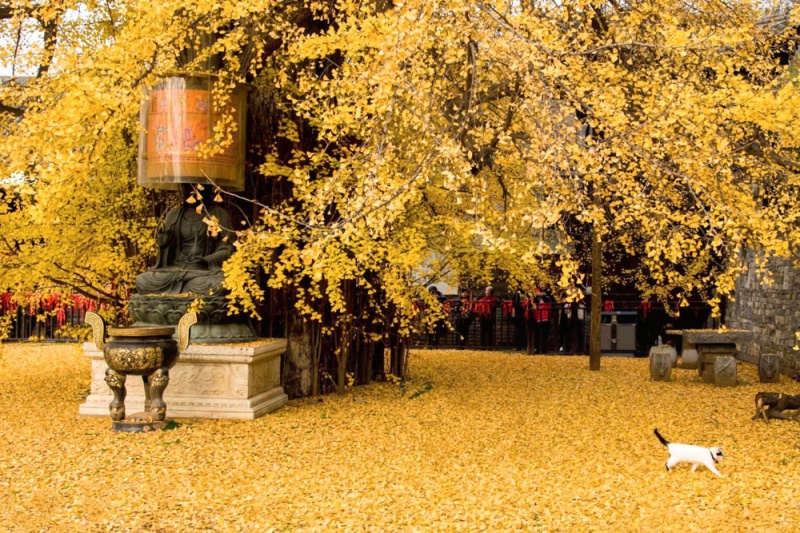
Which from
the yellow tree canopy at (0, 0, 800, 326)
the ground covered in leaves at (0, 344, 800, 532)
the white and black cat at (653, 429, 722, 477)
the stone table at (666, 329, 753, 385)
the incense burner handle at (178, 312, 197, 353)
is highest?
the yellow tree canopy at (0, 0, 800, 326)

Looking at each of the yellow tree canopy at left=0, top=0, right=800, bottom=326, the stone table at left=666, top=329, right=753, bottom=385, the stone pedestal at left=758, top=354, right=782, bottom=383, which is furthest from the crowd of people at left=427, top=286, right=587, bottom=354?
the yellow tree canopy at left=0, top=0, right=800, bottom=326

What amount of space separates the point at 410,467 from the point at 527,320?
10124 mm

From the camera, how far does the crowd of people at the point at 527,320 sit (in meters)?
15.7

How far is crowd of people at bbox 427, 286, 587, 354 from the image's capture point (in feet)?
51.4

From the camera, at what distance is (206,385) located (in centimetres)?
825

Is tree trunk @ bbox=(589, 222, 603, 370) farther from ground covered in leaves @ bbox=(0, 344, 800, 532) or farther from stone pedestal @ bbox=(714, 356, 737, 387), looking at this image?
ground covered in leaves @ bbox=(0, 344, 800, 532)

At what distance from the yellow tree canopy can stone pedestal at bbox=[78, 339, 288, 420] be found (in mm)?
604

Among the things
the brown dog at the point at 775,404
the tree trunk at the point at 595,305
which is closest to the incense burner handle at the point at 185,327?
the brown dog at the point at 775,404

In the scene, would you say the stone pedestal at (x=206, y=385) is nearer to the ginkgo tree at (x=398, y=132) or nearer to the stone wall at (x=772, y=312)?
the ginkgo tree at (x=398, y=132)

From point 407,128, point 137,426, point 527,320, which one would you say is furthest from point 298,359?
point 527,320

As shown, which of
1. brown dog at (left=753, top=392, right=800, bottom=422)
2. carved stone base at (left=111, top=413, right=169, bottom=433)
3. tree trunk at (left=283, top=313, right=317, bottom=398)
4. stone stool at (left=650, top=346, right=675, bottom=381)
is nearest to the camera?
carved stone base at (left=111, top=413, right=169, bottom=433)

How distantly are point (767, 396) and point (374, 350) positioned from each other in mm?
4542

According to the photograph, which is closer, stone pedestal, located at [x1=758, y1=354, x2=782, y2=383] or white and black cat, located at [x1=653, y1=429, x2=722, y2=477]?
white and black cat, located at [x1=653, y1=429, x2=722, y2=477]

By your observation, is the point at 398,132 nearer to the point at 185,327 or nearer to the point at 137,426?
the point at 185,327
